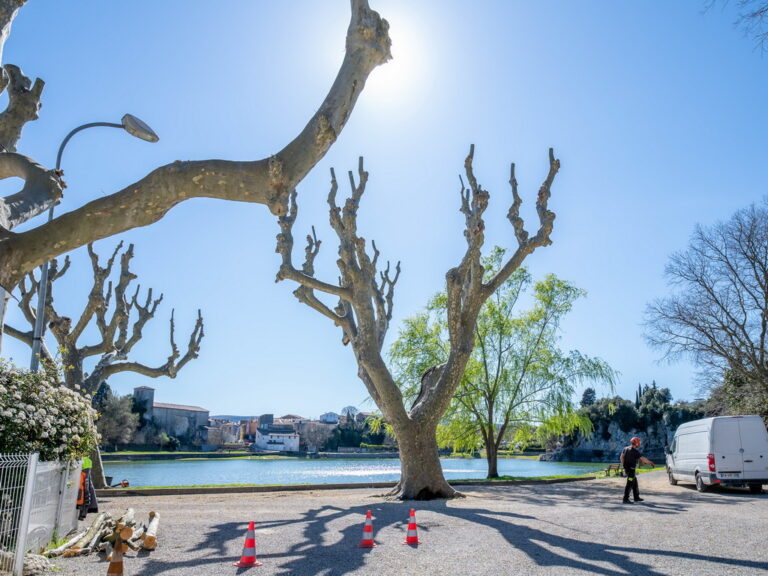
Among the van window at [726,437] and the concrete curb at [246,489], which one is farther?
the concrete curb at [246,489]

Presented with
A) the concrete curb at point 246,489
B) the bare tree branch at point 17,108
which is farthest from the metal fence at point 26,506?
the concrete curb at point 246,489

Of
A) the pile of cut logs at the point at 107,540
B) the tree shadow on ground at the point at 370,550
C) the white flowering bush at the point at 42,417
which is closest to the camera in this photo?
the tree shadow on ground at the point at 370,550

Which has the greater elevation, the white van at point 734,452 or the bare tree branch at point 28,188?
the bare tree branch at point 28,188

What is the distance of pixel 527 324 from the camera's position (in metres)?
28.8

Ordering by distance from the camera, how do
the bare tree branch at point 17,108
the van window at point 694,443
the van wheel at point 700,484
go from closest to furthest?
the bare tree branch at point 17,108 < the van window at point 694,443 < the van wheel at point 700,484

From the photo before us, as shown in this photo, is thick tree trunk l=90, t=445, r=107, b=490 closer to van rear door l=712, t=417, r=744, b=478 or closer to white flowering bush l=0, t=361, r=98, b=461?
white flowering bush l=0, t=361, r=98, b=461

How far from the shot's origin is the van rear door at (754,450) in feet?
58.5

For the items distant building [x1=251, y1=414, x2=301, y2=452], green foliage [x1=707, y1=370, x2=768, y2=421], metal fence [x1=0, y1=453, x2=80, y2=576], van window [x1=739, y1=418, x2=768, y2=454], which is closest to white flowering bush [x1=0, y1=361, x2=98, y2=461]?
metal fence [x1=0, y1=453, x2=80, y2=576]

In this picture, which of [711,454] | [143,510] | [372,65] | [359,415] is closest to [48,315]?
[143,510]

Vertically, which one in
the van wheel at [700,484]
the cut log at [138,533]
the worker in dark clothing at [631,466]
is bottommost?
the van wheel at [700,484]

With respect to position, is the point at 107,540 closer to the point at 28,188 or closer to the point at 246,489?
the point at 28,188

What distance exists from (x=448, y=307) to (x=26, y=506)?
42.1ft

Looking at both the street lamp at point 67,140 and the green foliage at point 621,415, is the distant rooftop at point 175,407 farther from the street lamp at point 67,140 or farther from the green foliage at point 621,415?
the street lamp at point 67,140

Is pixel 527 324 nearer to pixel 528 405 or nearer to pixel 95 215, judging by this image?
pixel 528 405
